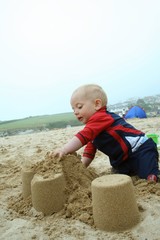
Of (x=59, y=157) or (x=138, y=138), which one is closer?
(x=59, y=157)

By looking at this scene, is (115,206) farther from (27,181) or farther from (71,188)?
(27,181)

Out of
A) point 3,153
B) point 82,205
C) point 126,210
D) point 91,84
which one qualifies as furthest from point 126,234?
point 3,153

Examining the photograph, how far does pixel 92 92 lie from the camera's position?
2246 millimetres

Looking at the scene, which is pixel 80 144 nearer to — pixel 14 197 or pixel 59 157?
pixel 59 157

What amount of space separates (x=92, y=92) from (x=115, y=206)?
1.04 m

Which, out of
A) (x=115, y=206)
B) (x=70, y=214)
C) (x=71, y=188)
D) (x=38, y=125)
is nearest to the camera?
(x=115, y=206)

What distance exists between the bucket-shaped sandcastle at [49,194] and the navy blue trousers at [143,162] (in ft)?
2.25

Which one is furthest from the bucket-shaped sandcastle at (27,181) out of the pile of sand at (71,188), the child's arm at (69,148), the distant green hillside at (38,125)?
the distant green hillside at (38,125)

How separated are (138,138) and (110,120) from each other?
0.25 metres

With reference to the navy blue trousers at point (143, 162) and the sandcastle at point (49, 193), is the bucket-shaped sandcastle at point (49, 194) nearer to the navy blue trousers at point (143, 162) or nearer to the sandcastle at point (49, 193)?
the sandcastle at point (49, 193)

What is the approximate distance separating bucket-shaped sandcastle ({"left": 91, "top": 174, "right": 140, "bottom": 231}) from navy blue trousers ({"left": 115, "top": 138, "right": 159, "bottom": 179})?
713 millimetres

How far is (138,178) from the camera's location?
7.13 ft

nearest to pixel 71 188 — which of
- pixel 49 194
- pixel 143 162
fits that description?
pixel 49 194

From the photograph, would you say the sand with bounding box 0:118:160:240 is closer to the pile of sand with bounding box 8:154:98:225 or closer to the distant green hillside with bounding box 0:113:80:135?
the pile of sand with bounding box 8:154:98:225
